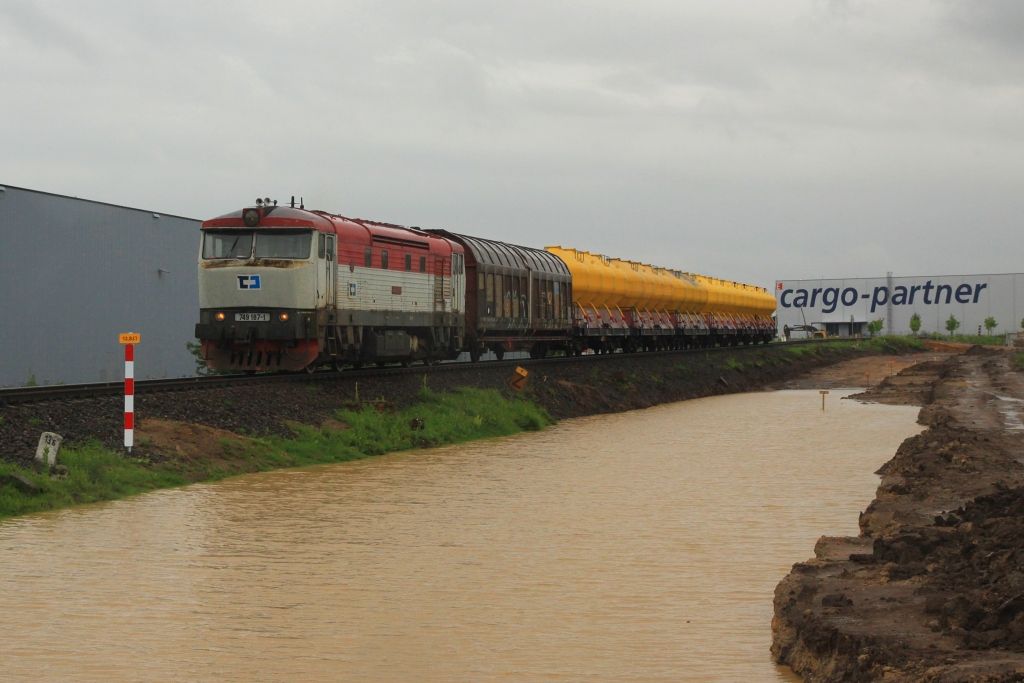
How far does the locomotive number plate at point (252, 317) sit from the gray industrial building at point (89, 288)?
26.8ft

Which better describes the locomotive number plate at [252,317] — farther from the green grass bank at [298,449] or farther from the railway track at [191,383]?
the green grass bank at [298,449]

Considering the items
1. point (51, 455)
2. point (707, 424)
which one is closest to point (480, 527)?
point (51, 455)

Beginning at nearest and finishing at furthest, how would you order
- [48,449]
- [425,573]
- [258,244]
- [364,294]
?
[425,573] < [48,449] < [258,244] < [364,294]

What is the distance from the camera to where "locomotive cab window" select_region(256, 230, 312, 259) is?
2480 cm

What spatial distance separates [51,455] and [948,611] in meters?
11.9

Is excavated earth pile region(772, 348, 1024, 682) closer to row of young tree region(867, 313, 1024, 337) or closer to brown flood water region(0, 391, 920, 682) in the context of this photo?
brown flood water region(0, 391, 920, 682)

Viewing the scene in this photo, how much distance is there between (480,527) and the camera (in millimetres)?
14594

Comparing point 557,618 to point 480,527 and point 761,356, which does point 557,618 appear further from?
point 761,356

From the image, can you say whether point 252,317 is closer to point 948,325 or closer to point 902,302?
point 948,325

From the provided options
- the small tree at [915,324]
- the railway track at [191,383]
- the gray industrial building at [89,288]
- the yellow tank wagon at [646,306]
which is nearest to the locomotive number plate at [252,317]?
the railway track at [191,383]

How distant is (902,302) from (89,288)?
10027 centimetres

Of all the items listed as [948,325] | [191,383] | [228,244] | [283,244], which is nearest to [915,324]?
[948,325]

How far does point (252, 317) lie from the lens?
2462 cm

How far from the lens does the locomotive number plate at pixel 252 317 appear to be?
80.5 ft
